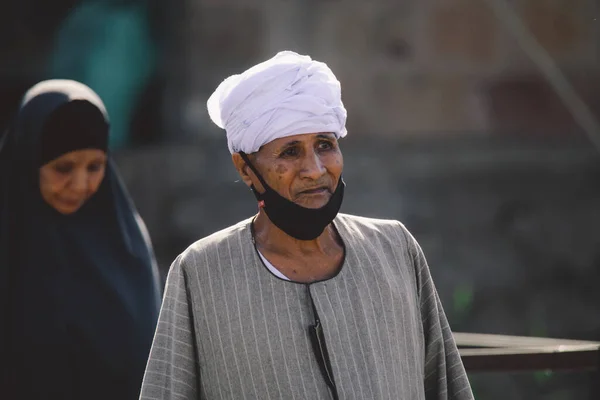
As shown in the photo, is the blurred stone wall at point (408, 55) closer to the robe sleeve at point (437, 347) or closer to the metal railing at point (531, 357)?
the metal railing at point (531, 357)

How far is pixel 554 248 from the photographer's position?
7.69 meters

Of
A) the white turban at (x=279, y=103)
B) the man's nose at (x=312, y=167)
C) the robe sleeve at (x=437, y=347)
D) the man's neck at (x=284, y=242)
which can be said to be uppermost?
the white turban at (x=279, y=103)

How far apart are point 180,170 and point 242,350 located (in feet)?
15.0

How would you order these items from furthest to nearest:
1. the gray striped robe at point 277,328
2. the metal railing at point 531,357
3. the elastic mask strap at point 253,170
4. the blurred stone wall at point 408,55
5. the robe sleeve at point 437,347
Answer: the blurred stone wall at point 408,55
the metal railing at point 531,357
the robe sleeve at point 437,347
the elastic mask strap at point 253,170
the gray striped robe at point 277,328

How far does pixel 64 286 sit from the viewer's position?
436 cm

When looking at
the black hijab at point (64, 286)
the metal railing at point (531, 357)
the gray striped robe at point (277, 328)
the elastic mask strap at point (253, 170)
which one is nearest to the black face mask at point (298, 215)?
the elastic mask strap at point (253, 170)

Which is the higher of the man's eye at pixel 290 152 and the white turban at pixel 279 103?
the white turban at pixel 279 103

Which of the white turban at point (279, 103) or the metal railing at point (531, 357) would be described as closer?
the white turban at point (279, 103)

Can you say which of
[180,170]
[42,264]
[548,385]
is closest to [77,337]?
[42,264]

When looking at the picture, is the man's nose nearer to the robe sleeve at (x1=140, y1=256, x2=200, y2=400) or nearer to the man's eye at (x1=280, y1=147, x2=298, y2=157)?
the man's eye at (x1=280, y1=147, x2=298, y2=157)

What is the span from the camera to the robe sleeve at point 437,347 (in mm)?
3139

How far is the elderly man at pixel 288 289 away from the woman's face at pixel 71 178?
1369 millimetres

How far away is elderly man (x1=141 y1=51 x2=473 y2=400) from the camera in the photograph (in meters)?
2.90

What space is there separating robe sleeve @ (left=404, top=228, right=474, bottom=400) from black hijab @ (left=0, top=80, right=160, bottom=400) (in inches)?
59.8
